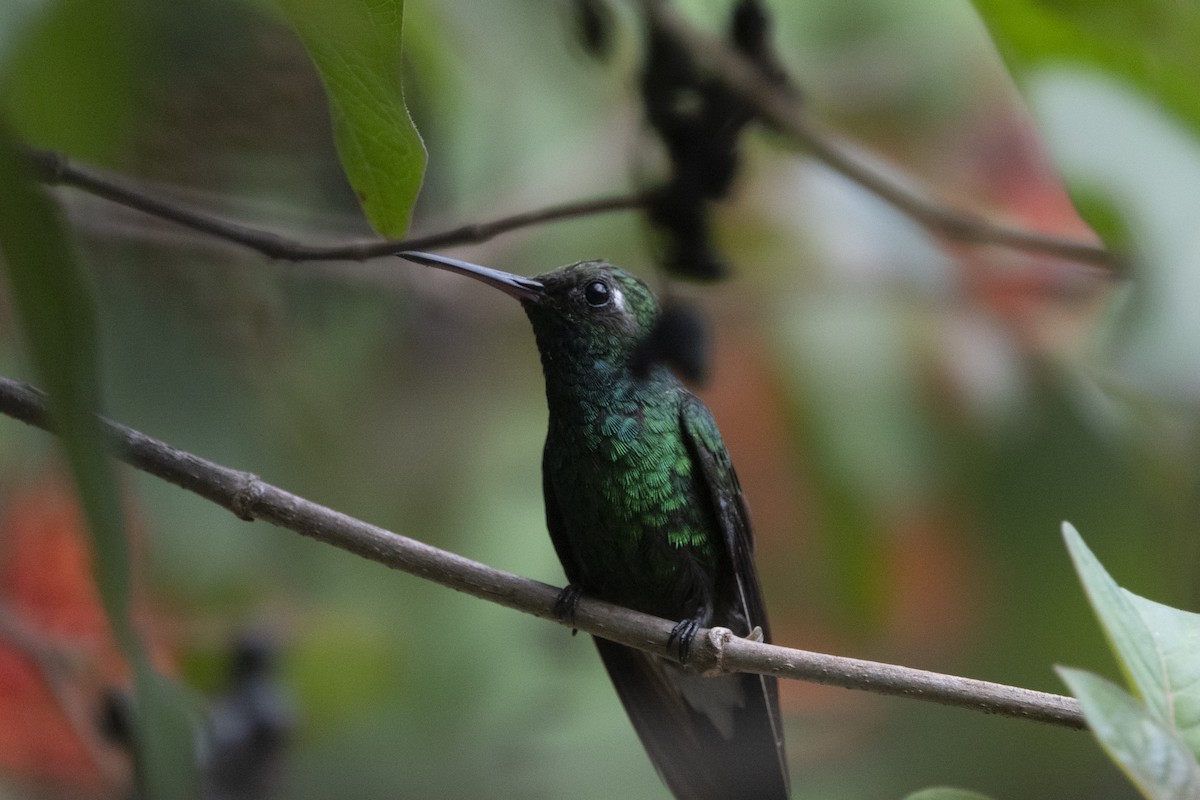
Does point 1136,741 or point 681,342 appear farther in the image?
point 681,342

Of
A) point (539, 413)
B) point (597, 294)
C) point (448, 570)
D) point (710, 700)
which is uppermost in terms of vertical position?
point (539, 413)

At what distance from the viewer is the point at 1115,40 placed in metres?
1.55

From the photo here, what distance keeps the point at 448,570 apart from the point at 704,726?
2.19 feet

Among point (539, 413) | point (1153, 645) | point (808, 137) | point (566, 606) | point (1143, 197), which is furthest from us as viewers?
point (539, 413)

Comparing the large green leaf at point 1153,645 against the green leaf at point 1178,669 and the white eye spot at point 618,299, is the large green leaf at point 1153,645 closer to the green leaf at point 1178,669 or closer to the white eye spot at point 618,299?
the green leaf at point 1178,669

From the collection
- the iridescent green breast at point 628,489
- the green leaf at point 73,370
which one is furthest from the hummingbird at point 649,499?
the green leaf at point 73,370

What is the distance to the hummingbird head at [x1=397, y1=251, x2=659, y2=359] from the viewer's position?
1.57 meters

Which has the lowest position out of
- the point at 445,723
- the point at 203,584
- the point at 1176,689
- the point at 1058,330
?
the point at 1176,689

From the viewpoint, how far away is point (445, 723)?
2572 millimetres

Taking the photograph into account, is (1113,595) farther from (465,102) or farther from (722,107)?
(465,102)

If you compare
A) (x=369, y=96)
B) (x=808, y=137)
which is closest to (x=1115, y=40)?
(x=808, y=137)

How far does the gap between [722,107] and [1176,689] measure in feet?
3.57

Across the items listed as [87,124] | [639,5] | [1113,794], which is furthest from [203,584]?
[1113,794]

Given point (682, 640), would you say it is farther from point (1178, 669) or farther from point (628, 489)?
point (1178, 669)
